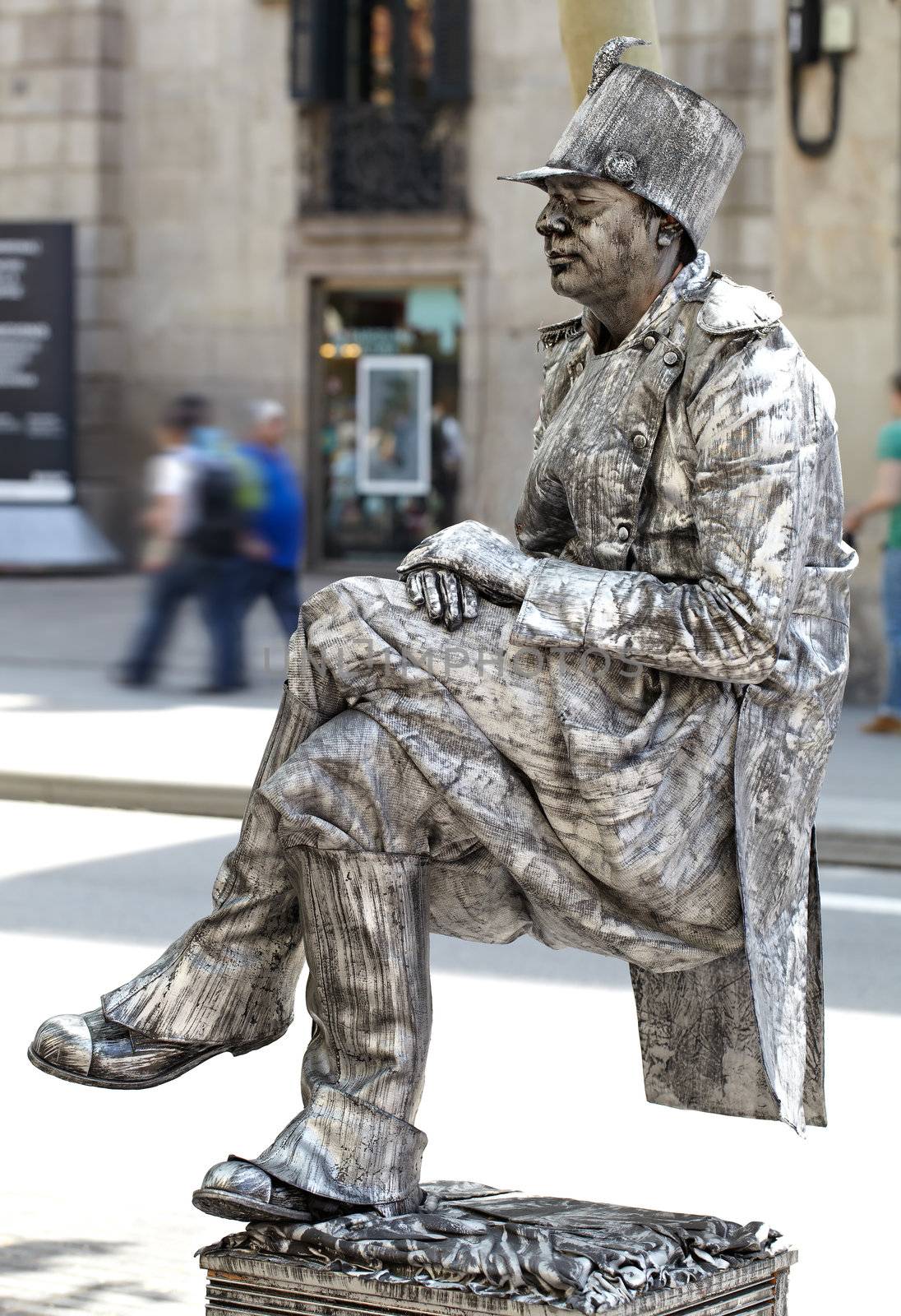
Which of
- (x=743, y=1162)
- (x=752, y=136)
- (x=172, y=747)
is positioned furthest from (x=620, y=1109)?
(x=752, y=136)

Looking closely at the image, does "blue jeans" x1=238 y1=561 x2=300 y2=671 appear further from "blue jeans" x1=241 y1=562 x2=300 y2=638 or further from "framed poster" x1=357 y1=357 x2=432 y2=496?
"framed poster" x1=357 y1=357 x2=432 y2=496

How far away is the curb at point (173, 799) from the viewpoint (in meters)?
9.88

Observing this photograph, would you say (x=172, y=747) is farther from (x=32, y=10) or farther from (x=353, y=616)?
(x=32, y=10)

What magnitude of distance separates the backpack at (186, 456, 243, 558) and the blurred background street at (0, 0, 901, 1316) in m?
Result: 0.02

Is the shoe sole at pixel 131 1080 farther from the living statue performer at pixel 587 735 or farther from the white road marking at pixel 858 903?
the white road marking at pixel 858 903

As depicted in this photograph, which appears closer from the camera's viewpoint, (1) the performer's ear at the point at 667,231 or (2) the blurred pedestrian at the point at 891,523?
(1) the performer's ear at the point at 667,231

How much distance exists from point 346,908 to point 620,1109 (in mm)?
2500

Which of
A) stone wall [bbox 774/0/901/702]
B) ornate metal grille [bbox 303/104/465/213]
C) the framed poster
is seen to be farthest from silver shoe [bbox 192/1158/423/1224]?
the framed poster

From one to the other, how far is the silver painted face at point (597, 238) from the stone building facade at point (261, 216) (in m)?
19.8

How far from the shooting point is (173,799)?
10859 mm

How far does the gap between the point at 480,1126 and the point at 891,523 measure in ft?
25.6

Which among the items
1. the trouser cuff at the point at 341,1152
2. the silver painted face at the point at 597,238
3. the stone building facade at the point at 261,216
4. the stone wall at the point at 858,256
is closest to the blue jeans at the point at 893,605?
the stone wall at the point at 858,256

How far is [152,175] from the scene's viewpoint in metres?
25.7

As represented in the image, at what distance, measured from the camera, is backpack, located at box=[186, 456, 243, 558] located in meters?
14.3
